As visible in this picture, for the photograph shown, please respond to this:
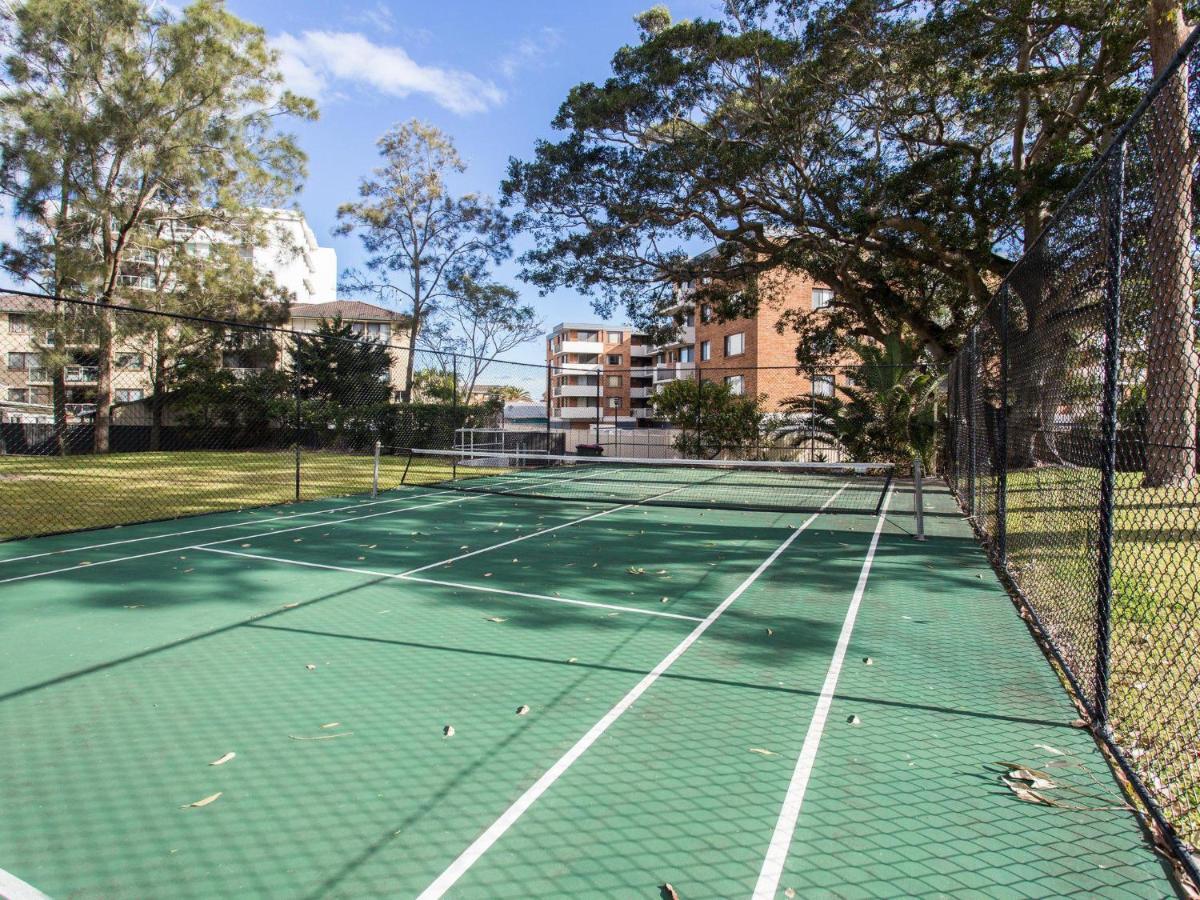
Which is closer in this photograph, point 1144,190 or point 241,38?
point 1144,190

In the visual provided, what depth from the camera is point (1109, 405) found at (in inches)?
132

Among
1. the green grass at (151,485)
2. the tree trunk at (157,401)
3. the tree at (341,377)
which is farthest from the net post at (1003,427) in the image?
the tree trunk at (157,401)

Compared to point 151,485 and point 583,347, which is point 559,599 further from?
point 583,347

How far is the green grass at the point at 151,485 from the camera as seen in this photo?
1105 cm

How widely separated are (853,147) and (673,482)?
352 inches

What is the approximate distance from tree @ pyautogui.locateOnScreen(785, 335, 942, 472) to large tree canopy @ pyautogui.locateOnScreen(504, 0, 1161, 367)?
1.45 m

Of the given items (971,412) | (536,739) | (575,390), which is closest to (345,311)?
(575,390)

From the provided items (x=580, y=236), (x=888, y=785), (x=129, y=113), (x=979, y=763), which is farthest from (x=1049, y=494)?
(x=129, y=113)

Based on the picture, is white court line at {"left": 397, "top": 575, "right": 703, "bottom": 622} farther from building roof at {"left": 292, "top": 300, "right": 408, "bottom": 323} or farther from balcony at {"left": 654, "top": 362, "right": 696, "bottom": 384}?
building roof at {"left": 292, "top": 300, "right": 408, "bottom": 323}

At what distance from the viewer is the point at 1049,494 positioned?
6934 mm

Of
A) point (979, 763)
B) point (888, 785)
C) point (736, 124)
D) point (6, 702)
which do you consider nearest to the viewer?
point (888, 785)

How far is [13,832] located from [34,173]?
101ft

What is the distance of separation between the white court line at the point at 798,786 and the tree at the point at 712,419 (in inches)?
652

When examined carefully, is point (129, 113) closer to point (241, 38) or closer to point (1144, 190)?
point (241, 38)
